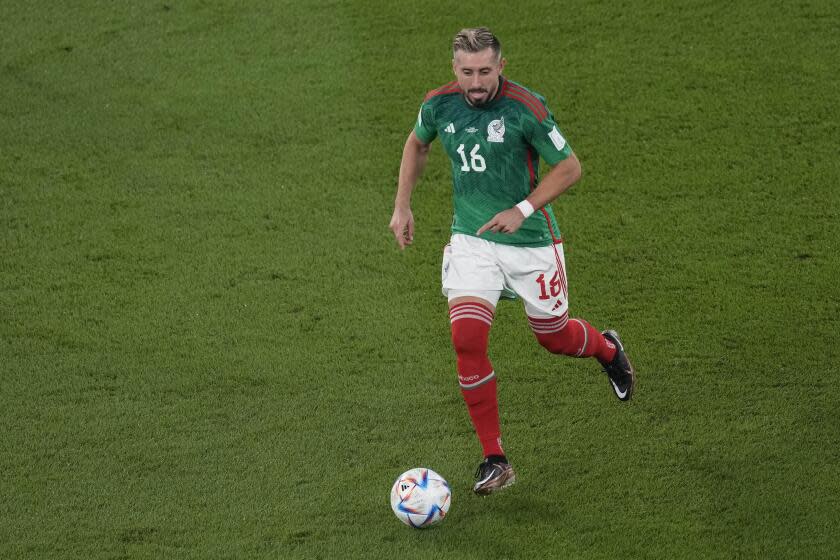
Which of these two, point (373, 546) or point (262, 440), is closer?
point (373, 546)

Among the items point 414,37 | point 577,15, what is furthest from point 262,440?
point 577,15

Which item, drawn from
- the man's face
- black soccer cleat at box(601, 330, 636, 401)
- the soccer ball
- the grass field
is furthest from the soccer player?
the grass field

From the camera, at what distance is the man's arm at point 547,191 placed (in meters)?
5.27

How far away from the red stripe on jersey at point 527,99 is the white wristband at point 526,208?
1.22 feet

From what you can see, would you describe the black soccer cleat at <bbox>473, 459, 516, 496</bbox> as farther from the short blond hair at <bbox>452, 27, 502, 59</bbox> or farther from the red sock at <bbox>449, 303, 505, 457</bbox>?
the short blond hair at <bbox>452, 27, 502, 59</bbox>

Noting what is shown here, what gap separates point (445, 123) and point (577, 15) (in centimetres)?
463

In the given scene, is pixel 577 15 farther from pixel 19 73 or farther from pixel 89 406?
pixel 89 406

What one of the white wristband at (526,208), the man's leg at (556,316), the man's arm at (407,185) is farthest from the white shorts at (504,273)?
the white wristband at (526,208)

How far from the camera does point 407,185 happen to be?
5.79 metres

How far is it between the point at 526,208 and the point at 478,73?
62cm

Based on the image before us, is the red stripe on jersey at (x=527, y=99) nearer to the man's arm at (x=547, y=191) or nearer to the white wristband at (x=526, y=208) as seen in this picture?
the man's arm at (x=547, y=191)

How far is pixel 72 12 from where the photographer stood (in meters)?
10.2

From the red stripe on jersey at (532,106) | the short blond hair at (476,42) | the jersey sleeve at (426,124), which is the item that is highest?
the short blond hair at (476,42)

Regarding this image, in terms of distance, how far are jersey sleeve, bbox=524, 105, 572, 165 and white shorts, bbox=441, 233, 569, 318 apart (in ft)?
1.64
